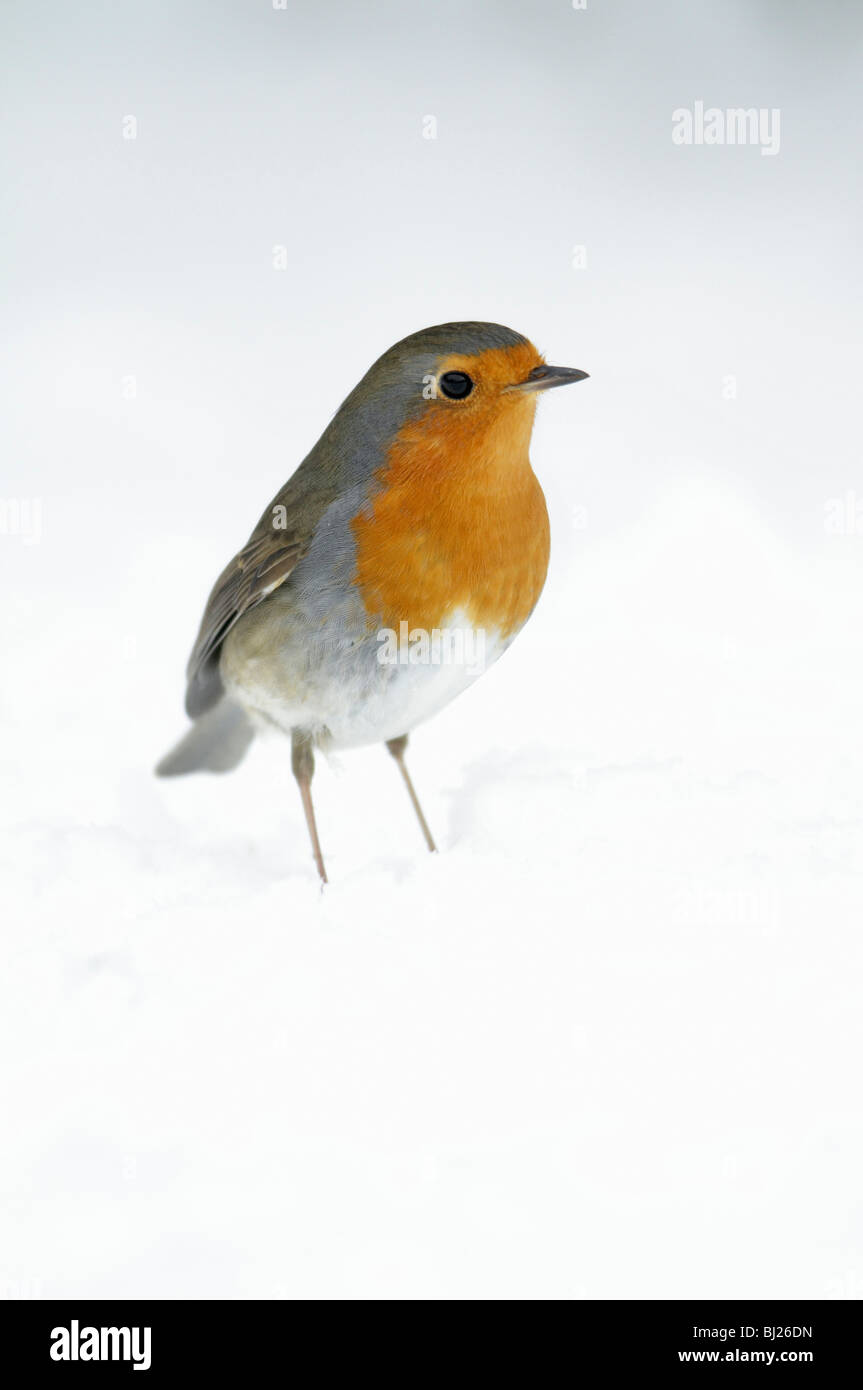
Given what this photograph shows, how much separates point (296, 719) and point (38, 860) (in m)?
0.73

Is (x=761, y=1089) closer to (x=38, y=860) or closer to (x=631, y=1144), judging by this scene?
(x=631, y=1144)

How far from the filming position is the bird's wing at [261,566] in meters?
3.12

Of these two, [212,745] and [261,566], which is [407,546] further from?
[212,745]

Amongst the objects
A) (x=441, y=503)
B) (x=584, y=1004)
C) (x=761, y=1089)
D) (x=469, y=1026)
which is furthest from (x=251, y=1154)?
(x=441, y=503)

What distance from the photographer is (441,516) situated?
9.68ft

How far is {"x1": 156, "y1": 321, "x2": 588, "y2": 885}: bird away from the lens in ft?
9.63

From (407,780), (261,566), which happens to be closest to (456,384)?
(261,566)

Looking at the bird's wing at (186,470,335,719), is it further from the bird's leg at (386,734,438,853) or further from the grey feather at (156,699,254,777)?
the bird's leg at (386,734,438,853)

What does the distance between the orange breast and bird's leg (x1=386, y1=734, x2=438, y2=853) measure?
2.29ft

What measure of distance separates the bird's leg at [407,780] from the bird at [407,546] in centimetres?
41

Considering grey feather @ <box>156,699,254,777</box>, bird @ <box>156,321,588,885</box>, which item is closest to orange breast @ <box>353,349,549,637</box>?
bird @ <box>156,321,588,885</box>

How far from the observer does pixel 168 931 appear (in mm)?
2969

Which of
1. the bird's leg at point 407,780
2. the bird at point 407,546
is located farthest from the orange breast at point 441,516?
the bird's leg at point 407,780

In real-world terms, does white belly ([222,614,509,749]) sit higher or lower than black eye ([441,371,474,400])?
lower
